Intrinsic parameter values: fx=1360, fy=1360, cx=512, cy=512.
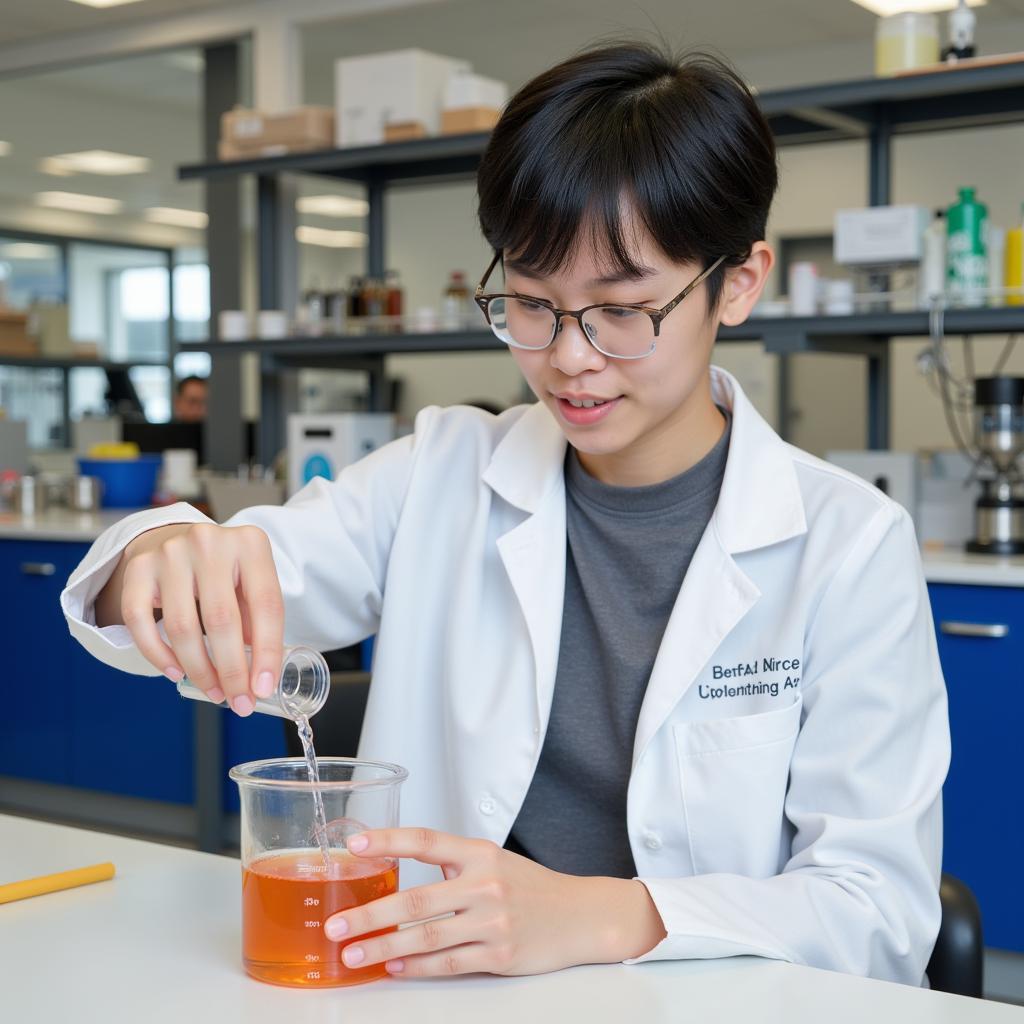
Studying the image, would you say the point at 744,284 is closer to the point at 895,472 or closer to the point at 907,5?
the point at 895,472

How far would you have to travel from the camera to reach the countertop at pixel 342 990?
820mm

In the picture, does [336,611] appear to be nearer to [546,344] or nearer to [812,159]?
[546,344]

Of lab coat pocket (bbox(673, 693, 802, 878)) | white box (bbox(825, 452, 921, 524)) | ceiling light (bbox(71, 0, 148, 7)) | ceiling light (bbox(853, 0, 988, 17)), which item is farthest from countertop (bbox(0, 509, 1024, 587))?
ceiling light (bbox(853, 0, 988, 17))

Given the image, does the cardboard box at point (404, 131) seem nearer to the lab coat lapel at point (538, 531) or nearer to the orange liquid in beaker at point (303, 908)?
the lab coat lapel at point (538, 531)

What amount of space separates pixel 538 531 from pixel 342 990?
1.94ft

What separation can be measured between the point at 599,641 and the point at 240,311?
11.1 ft

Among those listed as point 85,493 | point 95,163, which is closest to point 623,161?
point 85,493

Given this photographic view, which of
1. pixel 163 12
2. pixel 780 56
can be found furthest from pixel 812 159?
pixel 163 12

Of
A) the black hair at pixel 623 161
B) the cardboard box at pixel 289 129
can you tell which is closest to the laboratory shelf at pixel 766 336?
the cardboard box at pixel 289 129

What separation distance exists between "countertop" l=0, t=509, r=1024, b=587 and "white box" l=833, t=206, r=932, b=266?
676 millimetres

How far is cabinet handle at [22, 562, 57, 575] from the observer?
12.7ft

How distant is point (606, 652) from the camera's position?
1.31 m

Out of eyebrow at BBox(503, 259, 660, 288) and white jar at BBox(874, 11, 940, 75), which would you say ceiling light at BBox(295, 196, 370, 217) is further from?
eyebrow at BBox(503, 259, 660, 288)

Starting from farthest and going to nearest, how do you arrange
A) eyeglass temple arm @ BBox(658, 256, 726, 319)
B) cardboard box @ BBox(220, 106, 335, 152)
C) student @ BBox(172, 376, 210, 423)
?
student @ BBox(172, 376, 210, 423), cardboard box @ BBox(220, 106, 335, 152), eyeglass temple arm @ BBox(658, 256, 726, 319)
